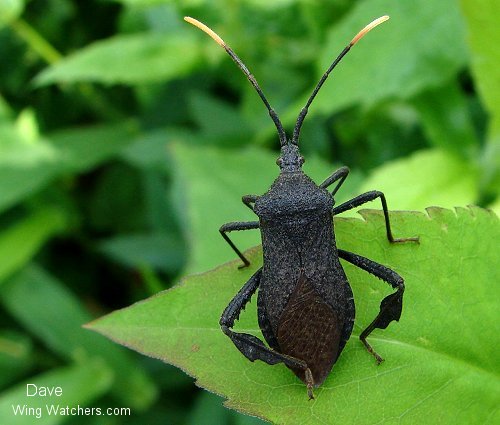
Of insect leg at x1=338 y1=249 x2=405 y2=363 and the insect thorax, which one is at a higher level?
the insect thorax

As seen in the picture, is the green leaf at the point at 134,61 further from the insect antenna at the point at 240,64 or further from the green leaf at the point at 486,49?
the green leaf at the point at 486,49

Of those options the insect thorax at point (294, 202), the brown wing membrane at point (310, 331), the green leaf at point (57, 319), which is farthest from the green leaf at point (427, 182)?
the green leaf at point (57, 319)

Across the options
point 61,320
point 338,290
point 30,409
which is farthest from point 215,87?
point 338,290

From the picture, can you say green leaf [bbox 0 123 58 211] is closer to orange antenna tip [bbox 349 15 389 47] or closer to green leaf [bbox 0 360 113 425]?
green leaf [bbox 0 360 113 425]

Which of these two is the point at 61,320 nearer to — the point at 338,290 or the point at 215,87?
the point at 215,87

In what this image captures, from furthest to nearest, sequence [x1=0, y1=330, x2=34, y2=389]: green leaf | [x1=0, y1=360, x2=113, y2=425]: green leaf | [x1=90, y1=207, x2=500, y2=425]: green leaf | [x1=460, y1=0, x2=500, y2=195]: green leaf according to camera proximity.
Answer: [x1=0, y1=330, x2=34, y2=389]: green leaf
[x1=0, y1=360, x2=113, y2=425]: green leaf
[x1=460, y1=0, x2=500, y2=195]: green leaf
[x1=90, y1=207, x2=500, y2=425]: green leaf

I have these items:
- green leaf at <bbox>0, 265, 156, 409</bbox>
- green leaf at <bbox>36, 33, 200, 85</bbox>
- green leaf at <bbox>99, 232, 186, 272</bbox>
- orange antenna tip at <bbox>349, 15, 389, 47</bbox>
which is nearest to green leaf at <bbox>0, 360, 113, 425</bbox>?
green leaf at <bbox>0, 265, 156, 409</bbox>
